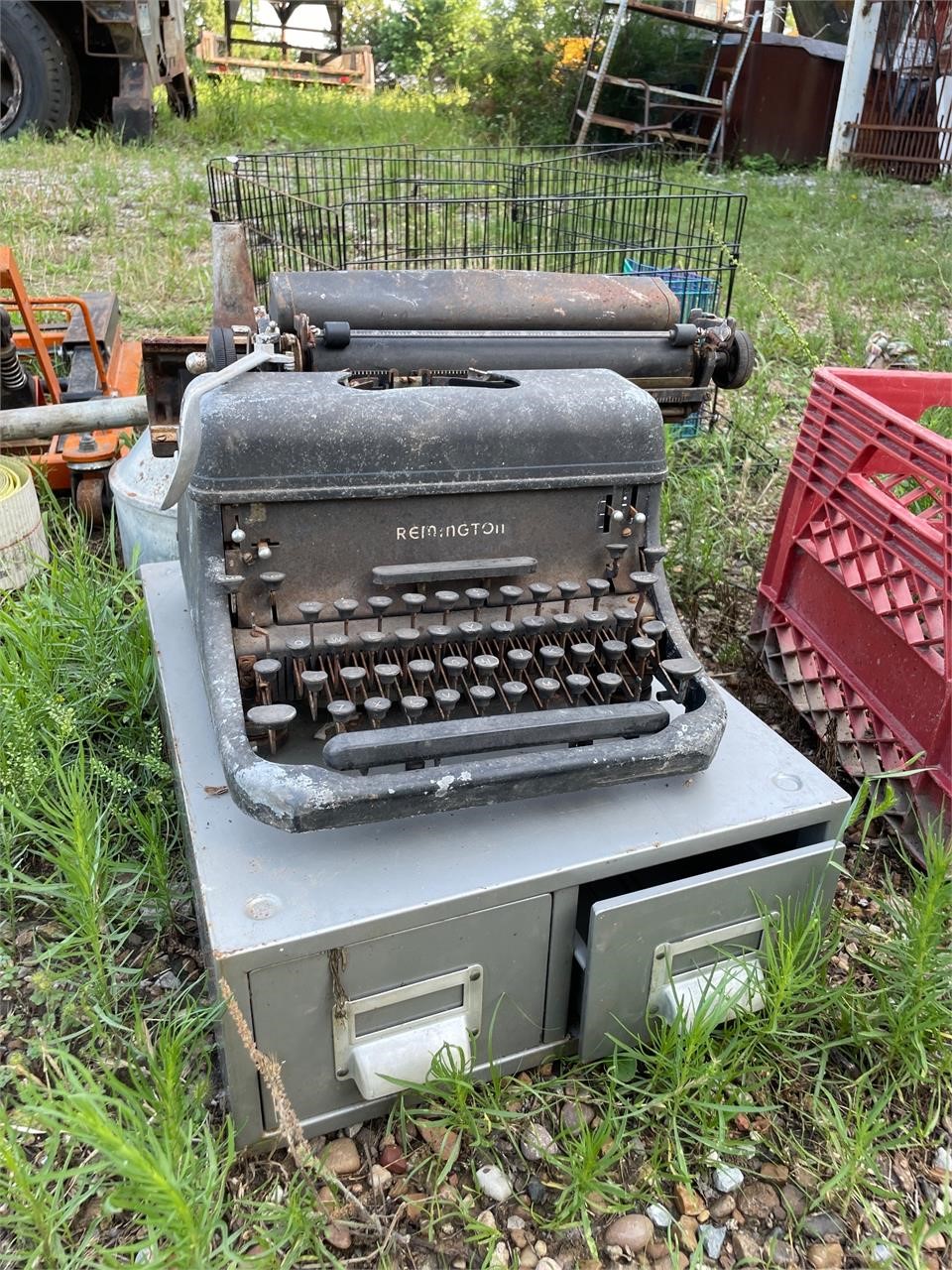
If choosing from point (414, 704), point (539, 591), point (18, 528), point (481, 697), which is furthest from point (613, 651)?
point (18, 528)

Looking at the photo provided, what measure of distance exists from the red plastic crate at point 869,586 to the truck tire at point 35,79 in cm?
724

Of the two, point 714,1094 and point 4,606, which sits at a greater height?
point 4,606

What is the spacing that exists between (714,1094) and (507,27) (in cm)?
1237

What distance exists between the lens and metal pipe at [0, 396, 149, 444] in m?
2.54

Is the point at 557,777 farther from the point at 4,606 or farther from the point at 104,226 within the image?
the point at 104,226

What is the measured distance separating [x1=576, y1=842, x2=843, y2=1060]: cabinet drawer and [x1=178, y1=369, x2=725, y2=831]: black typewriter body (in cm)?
19

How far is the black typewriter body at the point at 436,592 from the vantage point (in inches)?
58.9

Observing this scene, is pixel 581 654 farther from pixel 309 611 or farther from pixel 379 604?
pixel 309 611

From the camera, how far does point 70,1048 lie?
5.48ft

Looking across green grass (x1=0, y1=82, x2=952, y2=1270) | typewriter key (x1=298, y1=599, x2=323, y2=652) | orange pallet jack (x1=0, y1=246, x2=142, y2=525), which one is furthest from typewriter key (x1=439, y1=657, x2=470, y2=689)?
orange pallet jack (x1=0, y1=246, x2=142, y2=525)

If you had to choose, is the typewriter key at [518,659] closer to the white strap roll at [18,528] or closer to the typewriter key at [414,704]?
the typewriter key at [414,704]

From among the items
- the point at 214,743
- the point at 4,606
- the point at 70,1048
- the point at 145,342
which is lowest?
the point at 70,1048

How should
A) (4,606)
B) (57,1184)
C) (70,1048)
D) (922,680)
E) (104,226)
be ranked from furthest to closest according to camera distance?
(104,226), (4,606), (922,680), (70,1048), (57,1184)

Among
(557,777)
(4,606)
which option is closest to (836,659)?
(557,777)
